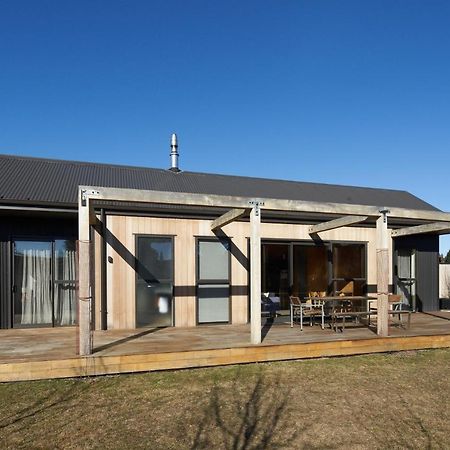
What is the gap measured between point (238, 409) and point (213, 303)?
16.2 ft

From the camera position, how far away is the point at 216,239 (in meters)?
9.53

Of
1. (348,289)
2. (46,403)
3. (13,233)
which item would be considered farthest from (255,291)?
(13,233)

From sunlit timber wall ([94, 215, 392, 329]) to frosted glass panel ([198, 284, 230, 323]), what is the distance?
6.2 inches

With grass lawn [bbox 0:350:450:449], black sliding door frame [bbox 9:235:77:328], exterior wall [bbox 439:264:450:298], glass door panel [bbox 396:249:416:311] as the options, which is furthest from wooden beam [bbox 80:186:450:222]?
exterior wall [bbox 439:264:450:298]

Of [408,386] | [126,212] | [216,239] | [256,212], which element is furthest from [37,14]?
[408,386]

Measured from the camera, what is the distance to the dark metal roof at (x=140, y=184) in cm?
912

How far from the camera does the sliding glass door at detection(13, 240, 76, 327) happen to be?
881 cm

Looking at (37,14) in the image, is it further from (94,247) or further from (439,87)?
(439,87)

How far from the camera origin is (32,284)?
8.90m

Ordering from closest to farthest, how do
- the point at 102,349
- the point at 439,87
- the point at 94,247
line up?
the point at 102,349 → the point at 94,247 → the point at 439,87

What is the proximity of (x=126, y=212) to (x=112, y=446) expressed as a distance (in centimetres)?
572

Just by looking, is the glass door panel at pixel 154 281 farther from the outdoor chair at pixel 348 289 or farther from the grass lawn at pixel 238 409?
the outdoor chair at pixel 348 289

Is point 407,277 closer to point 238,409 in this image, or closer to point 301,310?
point 301,310

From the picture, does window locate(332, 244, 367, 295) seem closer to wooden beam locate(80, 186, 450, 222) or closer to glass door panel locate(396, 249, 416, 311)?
glass door panel locate(396, 249, 416, 311)
